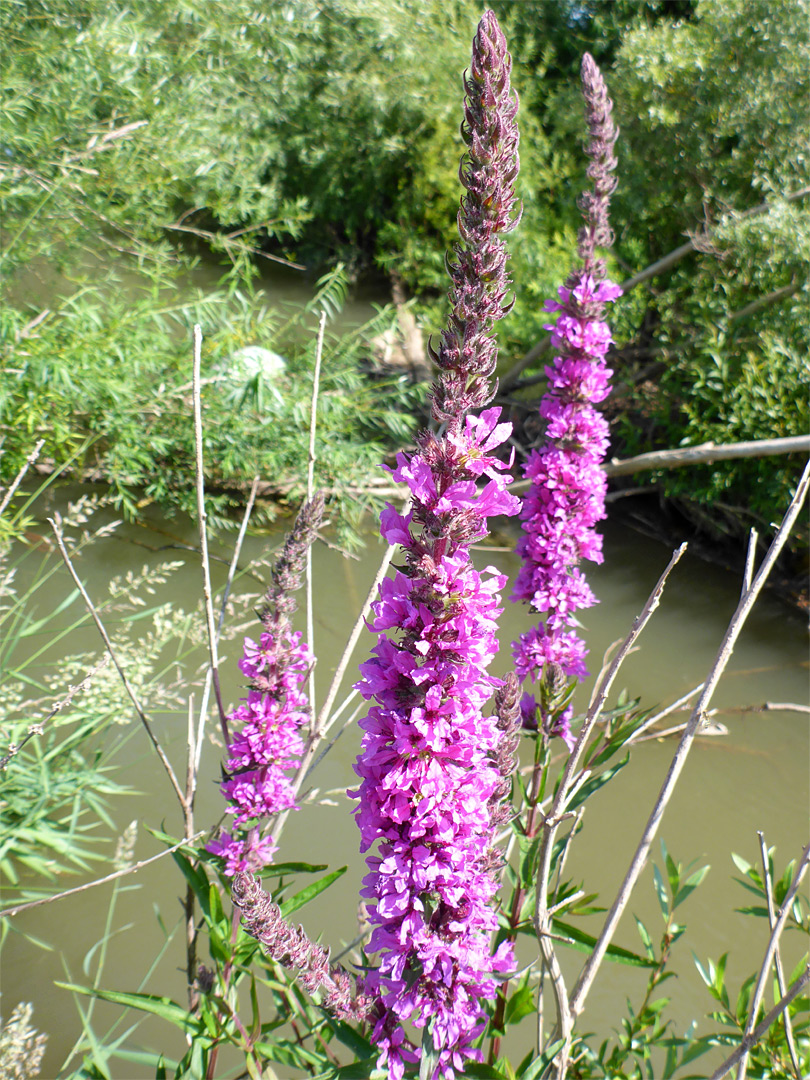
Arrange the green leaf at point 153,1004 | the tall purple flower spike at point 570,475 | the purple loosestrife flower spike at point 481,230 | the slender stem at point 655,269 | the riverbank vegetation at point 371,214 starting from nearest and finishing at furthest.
Answer: the purple loosestrife flower spike at point 481,230 → the green leaf at point 153,1004 → the tall purple flower spike at point 570,475 → the riverbank vegetation at point 371,214 → the slender stem at point 655,269

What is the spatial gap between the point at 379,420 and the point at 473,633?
5368 millimetres

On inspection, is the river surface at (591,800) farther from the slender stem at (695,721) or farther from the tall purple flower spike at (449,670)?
the slender stem at (695,721)

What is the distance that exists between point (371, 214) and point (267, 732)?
8094mm

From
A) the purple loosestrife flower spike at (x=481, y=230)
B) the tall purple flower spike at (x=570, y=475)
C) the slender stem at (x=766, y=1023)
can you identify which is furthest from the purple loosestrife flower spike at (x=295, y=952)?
the tall purple flower spike at (x=570, y=475)

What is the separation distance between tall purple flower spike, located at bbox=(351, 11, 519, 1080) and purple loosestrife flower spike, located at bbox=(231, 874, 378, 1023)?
0.05 metres

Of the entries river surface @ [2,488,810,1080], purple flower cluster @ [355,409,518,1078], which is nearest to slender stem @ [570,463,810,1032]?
purple flower cluster @ [355,409,518,1078]

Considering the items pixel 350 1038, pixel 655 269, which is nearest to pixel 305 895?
pixel 350 1038

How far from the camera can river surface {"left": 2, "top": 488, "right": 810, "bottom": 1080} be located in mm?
2516

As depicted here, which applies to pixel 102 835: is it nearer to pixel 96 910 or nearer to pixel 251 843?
pixel 96 910

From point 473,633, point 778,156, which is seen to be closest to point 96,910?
point 473,633

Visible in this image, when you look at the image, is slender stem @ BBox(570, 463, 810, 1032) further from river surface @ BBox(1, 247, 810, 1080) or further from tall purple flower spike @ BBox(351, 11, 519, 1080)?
river surface @ BBox(1, 247, 810, 1080)

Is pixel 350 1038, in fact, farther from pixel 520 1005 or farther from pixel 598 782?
A: pixel 598 782

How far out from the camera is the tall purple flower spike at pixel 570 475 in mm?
1976

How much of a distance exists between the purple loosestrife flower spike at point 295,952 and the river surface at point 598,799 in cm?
43
